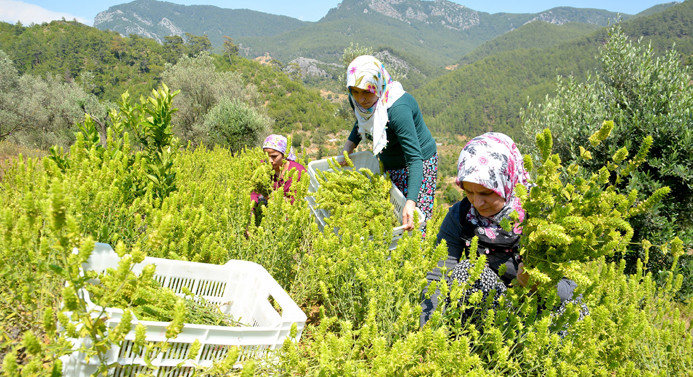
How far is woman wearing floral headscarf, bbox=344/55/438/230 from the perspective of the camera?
7.65 ft

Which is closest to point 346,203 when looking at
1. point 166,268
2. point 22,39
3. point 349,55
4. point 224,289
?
point 224,289

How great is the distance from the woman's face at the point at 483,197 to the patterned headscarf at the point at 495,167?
3 centimetres

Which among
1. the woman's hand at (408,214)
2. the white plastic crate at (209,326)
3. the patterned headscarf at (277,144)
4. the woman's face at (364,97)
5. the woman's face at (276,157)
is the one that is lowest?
the white plastic crate at (209,326)

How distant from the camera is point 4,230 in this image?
1.17m

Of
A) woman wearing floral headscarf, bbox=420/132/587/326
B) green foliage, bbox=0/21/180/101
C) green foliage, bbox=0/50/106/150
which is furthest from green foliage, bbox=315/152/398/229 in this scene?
green foliage, bbox=0/21/180/101

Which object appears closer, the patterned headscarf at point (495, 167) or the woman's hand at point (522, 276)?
the woman's hand at point (522, 276)

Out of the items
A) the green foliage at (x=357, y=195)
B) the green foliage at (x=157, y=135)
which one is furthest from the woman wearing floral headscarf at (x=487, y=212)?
the green foliage at (x=157, y=135)

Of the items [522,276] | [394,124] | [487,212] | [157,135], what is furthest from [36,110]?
[522,276]

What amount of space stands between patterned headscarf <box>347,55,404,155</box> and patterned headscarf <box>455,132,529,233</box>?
74cm

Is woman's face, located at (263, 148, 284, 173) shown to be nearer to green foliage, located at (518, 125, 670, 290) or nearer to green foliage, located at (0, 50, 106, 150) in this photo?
green foliage, located at (518, 125, 670, 290)

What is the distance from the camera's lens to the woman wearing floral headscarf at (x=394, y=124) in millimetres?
2333

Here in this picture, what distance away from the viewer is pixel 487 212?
185 centimetres

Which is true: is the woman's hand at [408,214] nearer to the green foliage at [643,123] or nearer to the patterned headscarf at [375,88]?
the patterned headscarf at [375,88]

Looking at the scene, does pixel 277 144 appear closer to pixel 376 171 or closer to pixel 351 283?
pixel 376 171
